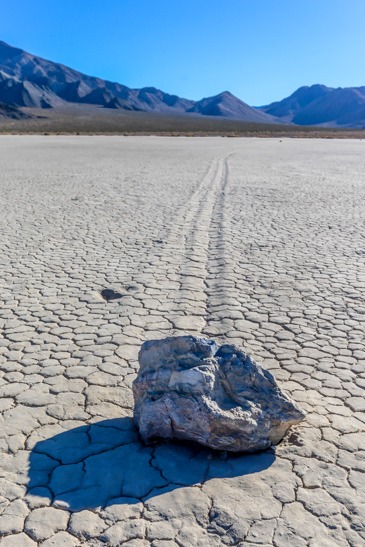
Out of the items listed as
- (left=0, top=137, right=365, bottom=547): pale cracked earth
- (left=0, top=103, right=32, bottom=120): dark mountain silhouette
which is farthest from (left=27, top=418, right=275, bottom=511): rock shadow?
(left=0, top=103, right=32, bottom=120): dark mountain silhouette

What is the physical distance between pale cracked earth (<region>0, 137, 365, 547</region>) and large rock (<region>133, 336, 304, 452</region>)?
0.11 m

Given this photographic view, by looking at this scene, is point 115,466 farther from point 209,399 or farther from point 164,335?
point 164,335

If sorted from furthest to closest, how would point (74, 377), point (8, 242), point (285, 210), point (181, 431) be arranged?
point (285, 210) < point (8, 242) < point (74, 377) < point (181, 431)

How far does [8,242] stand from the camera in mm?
7367

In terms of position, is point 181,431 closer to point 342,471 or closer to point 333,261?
point 342,471

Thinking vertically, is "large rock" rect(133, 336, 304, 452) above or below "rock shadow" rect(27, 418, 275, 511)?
above

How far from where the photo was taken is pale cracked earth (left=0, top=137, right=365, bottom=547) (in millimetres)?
2479

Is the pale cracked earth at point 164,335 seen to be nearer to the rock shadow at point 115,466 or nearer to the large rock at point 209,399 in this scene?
the rock shadow at point 115,466

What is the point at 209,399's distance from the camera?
2855mm

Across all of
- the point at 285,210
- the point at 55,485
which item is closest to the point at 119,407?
the point at 55,485

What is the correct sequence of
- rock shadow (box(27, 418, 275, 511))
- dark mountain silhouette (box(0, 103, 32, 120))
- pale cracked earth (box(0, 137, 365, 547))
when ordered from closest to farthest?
pale cracked earth (box(0, 137, 365, 547)) < rock shadow (box(27, 418, 275, 511)) < dark mountain silhouette (box(0, 103, 32, 120))

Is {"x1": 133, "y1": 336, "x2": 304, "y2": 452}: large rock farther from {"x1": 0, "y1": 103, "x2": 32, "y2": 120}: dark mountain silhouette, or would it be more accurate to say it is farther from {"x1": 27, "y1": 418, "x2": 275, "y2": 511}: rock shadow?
{"x1": 0, "y1": 103, "x2": 32, "y2": 120}: dark mountain silhouette

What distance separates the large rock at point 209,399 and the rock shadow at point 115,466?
0.26 ft

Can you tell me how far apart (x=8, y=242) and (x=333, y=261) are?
14.0 ft
